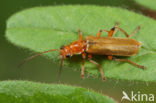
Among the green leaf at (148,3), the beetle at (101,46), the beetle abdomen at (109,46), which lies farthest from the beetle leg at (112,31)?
the green leaf at (148,3)

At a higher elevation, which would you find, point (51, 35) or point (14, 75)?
point (51, 35)

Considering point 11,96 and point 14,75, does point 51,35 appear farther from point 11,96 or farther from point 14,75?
point 14,75

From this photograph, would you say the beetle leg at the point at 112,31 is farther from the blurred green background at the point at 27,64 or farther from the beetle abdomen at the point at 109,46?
the blurred green background at the point at 27,64

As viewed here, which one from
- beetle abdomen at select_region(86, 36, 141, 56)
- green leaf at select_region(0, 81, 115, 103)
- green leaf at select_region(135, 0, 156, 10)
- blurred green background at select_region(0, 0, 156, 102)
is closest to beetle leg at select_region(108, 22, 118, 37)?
beetle abdomen at select_region(86, 36, 141, 56)

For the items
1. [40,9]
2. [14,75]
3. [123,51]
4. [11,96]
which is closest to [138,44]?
[123,51]

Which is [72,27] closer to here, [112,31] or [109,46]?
[112,31]

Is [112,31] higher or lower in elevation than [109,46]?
higher

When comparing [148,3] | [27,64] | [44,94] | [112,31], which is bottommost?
[44,94]

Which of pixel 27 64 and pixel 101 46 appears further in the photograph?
pixel 27 64

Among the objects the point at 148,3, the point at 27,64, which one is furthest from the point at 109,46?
the point at 27,64
